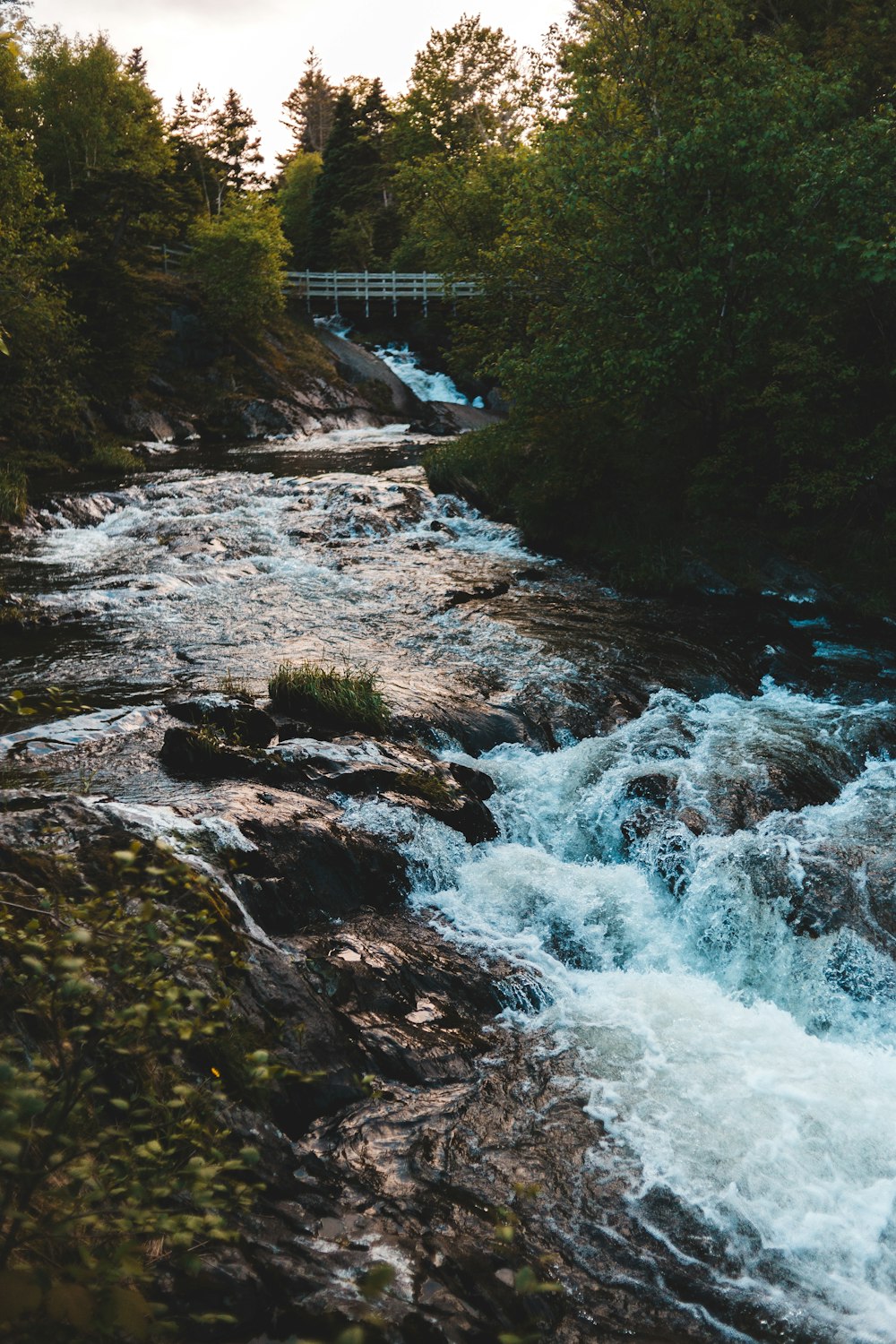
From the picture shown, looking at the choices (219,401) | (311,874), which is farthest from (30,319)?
(311,874)

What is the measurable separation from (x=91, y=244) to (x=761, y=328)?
992 inches

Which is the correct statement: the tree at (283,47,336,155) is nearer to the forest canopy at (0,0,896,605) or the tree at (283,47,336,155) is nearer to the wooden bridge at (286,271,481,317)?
the wooden bridge at (286,271,481,317)

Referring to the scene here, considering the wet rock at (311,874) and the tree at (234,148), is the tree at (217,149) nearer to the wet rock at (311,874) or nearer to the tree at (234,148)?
the tree at (234,148)

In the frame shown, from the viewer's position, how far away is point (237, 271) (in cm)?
4309

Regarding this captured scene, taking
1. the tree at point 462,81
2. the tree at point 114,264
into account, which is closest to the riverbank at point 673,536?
the tree at point 114,264

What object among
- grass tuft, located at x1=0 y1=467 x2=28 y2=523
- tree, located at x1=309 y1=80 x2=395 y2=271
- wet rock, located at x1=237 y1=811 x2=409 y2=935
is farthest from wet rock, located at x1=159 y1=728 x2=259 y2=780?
tree, located at x1=309 y1=80 x2=395 y2=271

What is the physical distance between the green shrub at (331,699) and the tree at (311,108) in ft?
308

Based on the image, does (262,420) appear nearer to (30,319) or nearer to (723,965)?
(30,319)

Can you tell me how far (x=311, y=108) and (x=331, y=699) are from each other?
321ft

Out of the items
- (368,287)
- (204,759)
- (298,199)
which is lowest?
(204,759)

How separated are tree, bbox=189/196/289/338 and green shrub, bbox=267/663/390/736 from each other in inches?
1459

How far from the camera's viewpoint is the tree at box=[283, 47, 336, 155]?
8938cm

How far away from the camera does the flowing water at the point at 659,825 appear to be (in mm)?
5570

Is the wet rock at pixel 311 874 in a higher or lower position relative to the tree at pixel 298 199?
lower
